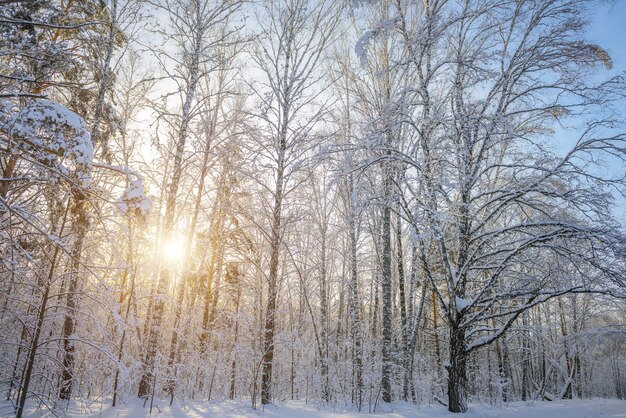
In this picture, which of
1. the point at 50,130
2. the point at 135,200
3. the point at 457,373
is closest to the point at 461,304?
the point at 457,373

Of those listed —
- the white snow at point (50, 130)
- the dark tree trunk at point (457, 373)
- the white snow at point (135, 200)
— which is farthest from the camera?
the dark tree trunk at point (457, 373)

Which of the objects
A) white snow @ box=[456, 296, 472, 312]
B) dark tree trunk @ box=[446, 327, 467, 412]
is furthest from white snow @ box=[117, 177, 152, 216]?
dark tree trunk @ box=[446, 327, 467, 412]

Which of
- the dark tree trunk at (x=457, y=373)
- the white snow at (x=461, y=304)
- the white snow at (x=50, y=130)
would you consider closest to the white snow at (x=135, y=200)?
the white snow at (x=50, y=130)

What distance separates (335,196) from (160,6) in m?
9.72

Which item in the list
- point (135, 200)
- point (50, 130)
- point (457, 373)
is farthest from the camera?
point (457, 373)

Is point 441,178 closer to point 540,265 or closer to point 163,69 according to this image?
point 540,265

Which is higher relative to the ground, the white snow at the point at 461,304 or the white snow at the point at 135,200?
the white snow at the point at 135,200

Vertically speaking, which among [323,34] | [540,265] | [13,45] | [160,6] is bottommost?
[540,265]

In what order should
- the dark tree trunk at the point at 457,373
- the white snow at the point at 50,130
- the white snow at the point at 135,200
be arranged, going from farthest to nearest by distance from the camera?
1. the dark tree trunk at the point at 457,373
2. the white snow at the point at 135,200
3. the white snow at the point at 50,130

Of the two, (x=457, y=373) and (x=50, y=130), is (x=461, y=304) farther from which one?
(x=50, y=130)

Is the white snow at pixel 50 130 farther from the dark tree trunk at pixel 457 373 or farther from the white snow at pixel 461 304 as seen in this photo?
the dark tree trunk at pixel 457 373

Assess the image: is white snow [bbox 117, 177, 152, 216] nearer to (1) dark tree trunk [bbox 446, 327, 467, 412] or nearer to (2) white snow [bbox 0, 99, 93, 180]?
(2) white snow [bbox 0, 99, 93, 180]

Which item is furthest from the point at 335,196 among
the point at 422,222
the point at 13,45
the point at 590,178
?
the point at 13,45

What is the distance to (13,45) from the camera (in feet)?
17.7
